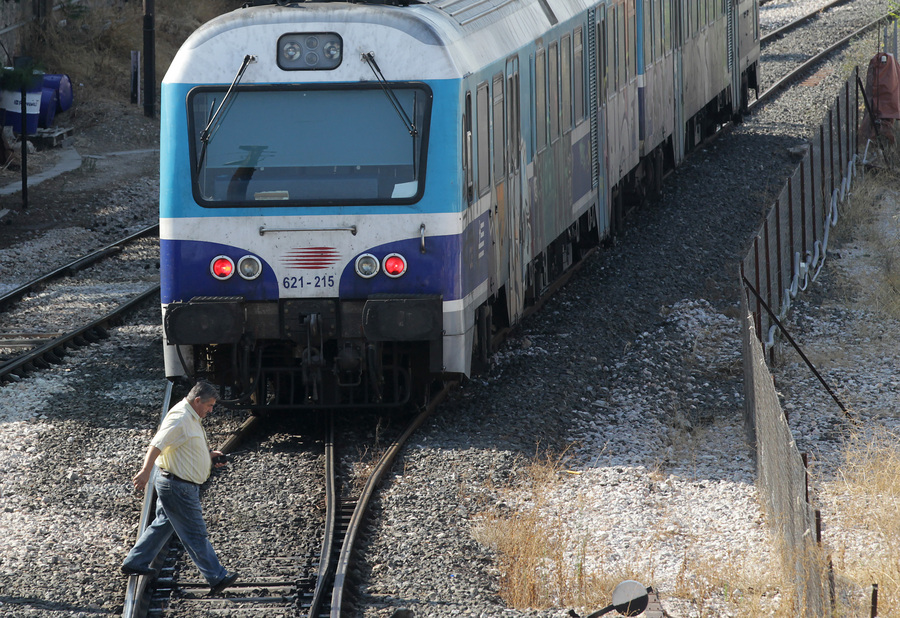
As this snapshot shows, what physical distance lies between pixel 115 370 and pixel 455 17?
4358mm

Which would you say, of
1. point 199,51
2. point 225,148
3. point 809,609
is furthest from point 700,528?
point 199,51

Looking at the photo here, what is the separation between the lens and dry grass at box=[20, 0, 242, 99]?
29.8 meters

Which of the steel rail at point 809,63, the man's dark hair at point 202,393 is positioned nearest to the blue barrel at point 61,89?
the steel rail at point 809,63

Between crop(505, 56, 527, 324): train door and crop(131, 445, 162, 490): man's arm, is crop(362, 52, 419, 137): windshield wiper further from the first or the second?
crop(131, 445, 162, 490): man's arm

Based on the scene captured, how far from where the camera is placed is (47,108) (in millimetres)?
25891

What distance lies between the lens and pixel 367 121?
9.27 meters

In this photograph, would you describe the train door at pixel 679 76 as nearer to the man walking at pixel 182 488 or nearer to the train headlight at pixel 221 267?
the train headlight at pixel 221 267

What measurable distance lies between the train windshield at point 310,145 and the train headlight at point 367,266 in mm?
393

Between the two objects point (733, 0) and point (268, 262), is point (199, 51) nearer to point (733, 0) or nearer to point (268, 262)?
point (268, 262)

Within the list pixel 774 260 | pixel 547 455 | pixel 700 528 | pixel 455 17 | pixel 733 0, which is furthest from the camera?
pixel 733 0

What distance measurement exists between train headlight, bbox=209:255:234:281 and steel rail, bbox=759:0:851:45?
26417mm

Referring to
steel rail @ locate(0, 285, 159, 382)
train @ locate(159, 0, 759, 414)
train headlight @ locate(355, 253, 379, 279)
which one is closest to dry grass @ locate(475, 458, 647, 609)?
train @ locate(159, 0, 759, 414)

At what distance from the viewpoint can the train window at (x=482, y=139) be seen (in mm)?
9867

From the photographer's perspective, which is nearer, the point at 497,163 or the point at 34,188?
the point at 497,163
